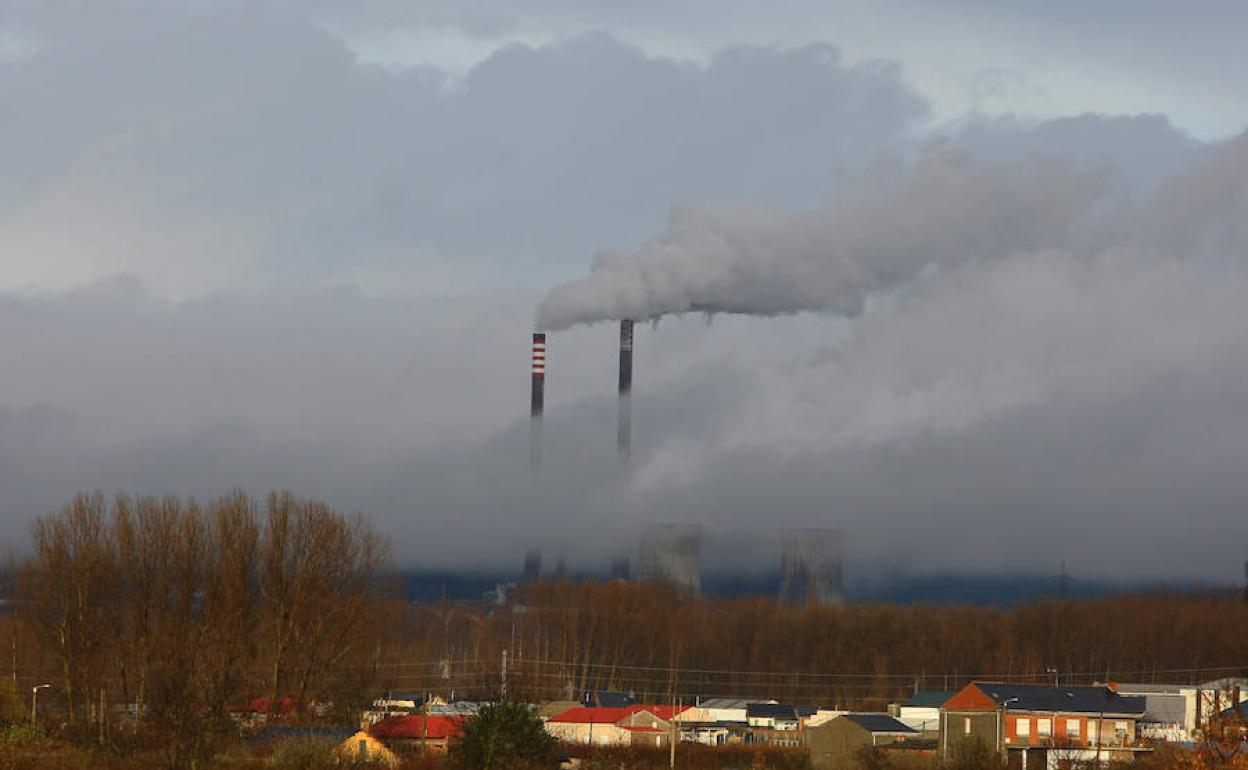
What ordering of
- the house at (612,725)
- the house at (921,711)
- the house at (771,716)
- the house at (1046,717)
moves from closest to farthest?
the house at (1046,717), the house at (612,725), the house at (921,711), the house at (771,716)

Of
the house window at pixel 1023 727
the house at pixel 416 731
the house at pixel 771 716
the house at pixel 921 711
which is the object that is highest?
the house at pixel 416 731

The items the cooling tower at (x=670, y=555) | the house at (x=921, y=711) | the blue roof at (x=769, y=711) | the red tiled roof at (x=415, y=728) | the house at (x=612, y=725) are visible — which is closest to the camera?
the red tiled roof at (x=415, y=728)

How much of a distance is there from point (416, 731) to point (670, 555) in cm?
6040

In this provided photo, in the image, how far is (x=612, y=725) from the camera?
5250cm

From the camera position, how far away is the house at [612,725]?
1964 inches

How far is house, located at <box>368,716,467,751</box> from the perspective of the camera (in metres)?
38.8

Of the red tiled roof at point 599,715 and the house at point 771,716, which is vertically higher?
the red tiled roof at point 599,715

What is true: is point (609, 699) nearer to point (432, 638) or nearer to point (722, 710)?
point (722, 710)

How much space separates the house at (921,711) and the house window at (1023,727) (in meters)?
5.65

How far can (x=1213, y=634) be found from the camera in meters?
82.4

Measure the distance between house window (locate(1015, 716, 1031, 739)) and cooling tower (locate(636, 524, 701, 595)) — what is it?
155 feet

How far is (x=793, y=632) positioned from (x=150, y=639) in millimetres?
43244

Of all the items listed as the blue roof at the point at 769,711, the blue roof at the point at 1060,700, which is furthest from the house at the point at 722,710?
the blue roof at the point at 1060,700

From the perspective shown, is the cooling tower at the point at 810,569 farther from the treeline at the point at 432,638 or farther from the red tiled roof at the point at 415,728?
the red tiled roof at the point at 415,728
